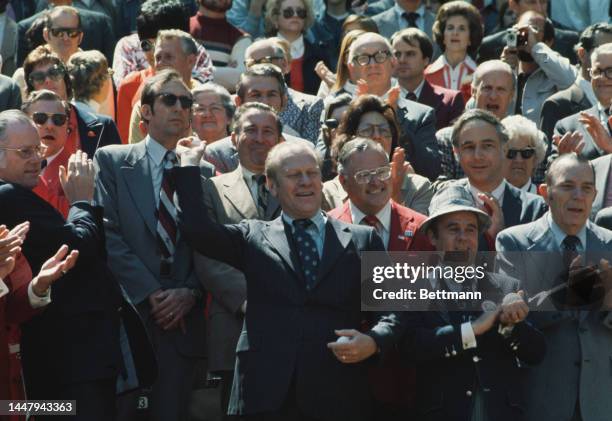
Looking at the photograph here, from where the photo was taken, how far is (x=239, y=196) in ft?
30.9

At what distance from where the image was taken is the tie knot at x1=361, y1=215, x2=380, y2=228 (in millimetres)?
9125

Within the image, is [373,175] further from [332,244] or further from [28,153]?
[28,153]

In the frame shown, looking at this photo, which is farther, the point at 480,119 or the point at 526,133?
the point at 526,133

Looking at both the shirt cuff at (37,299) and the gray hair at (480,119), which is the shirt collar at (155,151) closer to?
the shirt cuff at (37,299)

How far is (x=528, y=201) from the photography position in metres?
9.61

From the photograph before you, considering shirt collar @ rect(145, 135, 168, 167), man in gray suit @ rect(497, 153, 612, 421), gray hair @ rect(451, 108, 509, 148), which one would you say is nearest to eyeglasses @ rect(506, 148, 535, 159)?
gray hair @ rect(451, 108, 509, 148)

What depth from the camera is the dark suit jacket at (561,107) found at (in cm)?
1195

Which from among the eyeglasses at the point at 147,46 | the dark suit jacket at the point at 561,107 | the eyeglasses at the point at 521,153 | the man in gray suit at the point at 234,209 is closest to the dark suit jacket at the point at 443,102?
the dark suit jacket at the point at 561,107

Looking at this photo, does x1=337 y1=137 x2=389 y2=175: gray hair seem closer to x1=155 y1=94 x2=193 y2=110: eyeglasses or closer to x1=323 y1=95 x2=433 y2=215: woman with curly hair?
x1=323 y1=95 x2=433 y2=215: woman with curly hair

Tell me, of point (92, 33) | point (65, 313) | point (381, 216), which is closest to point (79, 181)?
point (65, 313)

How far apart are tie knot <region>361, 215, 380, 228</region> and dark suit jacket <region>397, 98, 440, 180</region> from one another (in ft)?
5.28

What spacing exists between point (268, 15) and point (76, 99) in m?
2.64

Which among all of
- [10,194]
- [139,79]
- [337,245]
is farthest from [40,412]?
[139,79]

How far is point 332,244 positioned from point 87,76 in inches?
157
